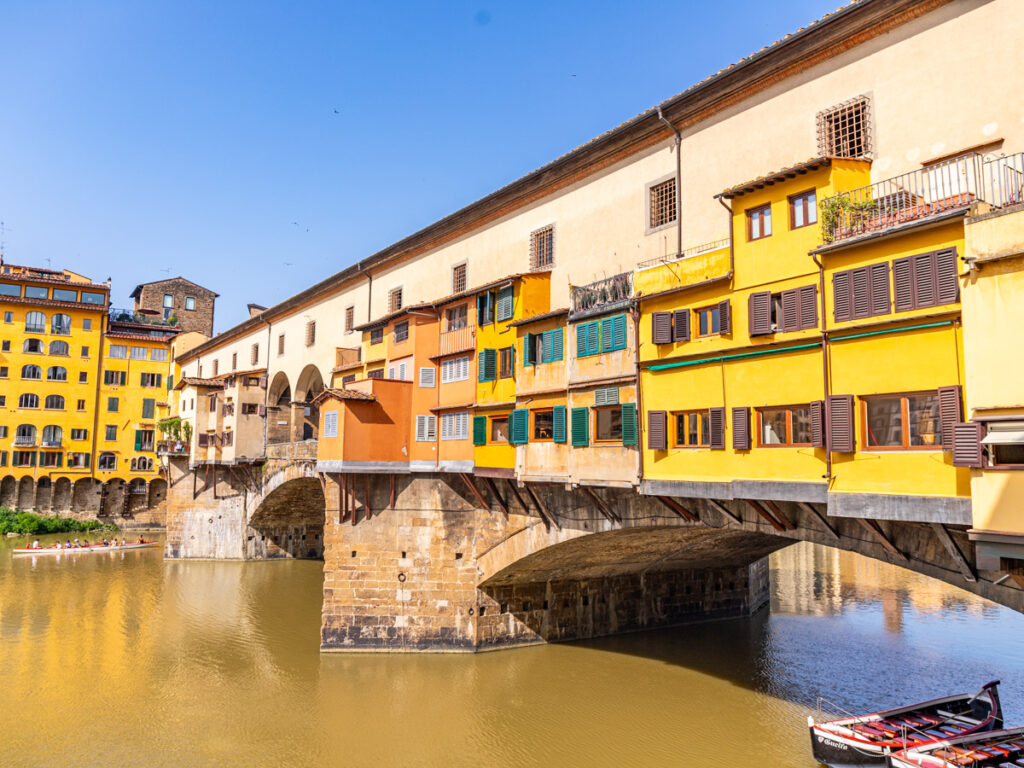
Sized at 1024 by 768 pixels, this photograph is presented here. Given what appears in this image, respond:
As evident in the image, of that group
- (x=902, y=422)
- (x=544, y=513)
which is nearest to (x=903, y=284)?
(x=902, y=422)

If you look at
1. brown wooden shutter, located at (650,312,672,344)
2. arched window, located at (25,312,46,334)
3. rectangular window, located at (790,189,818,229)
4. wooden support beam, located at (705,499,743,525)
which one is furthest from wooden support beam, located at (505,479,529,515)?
arched window, located at (25,312,46,334)

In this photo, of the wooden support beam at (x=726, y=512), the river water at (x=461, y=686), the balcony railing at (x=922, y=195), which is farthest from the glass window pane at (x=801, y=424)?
the river water at (x=461, y=686)

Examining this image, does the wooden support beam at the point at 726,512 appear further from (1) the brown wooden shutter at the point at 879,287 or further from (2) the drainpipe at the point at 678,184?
(2) the drainpipe at the point at 678,184

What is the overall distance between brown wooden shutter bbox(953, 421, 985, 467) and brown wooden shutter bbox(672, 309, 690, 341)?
21.8ft

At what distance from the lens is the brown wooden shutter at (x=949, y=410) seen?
40.6 ft

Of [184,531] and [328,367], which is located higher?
[328,367]

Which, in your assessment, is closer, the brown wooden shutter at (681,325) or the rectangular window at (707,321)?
the rectangular window at (707,321)

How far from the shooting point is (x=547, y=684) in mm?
24172

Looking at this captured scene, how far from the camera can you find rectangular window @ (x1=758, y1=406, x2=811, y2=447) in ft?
49.7

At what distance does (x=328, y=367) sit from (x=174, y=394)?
33.0m

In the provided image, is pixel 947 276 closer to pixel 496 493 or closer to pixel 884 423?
pixel 884 423

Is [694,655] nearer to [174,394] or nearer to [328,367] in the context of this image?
[328,367]

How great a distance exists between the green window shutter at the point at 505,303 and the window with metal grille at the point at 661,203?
545 cm

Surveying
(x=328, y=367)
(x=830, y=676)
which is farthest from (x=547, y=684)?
(x=328, y=367)
